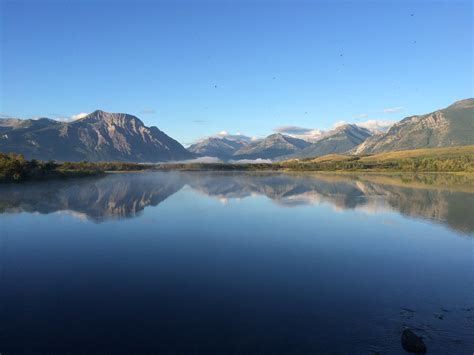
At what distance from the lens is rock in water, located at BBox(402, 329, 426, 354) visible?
14.9m

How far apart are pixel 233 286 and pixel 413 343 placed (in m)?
11.0

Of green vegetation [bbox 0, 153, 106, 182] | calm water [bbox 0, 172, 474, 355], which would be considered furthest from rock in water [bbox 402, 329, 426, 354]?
green vegetation [bbox 0, 153, 106, 182]

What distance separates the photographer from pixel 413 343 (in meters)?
15.0

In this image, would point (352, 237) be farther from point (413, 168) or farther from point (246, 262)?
point (413, 168)

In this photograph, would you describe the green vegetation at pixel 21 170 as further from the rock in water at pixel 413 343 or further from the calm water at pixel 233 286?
the rock in water at pixel 413 343

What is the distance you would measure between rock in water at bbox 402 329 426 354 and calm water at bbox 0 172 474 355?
514 mm

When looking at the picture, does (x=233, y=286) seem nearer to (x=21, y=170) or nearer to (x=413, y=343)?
(x=413, y=343)

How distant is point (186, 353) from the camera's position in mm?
14859

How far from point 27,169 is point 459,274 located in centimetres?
11305

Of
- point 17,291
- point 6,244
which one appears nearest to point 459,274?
point 17,291

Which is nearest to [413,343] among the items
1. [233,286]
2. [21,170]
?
[233,286]

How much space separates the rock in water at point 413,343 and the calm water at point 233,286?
51 cm

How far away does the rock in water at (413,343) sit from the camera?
14914 millimetres

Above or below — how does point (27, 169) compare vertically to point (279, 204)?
above
